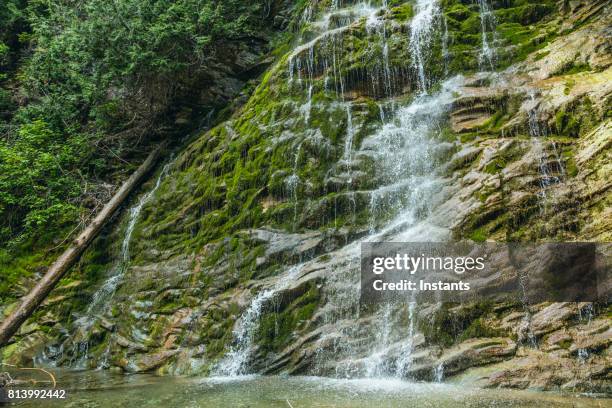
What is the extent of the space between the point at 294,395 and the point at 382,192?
15.6 feet

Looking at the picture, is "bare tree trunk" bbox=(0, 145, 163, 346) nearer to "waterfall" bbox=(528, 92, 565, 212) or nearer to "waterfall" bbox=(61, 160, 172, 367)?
"waterfall" bbox=(61, 160, 172, 367)

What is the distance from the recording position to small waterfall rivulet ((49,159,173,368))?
10.7 metres

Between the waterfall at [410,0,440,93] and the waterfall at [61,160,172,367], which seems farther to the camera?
the waterfall at [410,0,440,93]

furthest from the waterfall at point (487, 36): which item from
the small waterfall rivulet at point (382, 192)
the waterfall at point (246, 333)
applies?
the waterfall at point (246, 333)

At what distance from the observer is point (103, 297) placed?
39.0 feet

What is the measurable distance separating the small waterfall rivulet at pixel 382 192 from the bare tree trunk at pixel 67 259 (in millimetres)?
4993

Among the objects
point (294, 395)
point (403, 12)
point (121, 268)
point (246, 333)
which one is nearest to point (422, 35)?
point (403, 12)

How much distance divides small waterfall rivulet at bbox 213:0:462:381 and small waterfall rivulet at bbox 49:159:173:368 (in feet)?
12.7

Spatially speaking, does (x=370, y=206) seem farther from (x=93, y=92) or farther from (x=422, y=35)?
(x=93, y=92)

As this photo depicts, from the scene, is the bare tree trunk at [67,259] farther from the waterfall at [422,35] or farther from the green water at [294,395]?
the waterfall at [422,35]

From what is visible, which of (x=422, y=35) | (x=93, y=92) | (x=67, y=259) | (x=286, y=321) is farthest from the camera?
(x=93, y=92)

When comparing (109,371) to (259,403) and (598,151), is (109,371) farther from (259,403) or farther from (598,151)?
(598,151)

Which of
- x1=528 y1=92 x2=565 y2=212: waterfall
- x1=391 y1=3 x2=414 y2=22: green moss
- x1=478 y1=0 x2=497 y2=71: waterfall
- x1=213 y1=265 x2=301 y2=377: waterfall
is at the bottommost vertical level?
x1=213 y1=265 x2=301 y2=377: waterfall

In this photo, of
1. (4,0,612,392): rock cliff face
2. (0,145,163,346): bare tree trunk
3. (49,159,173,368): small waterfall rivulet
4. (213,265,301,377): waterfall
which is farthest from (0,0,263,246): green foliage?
(213,265,301,377): waterfall
